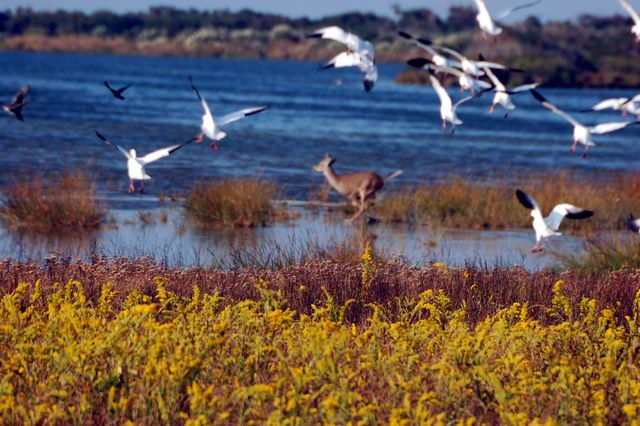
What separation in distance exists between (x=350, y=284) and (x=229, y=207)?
7694 millimetres

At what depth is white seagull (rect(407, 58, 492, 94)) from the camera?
7543 millimetres

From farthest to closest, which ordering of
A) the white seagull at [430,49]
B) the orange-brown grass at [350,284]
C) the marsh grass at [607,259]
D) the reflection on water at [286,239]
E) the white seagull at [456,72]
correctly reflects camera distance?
the reflection on water at [286,239] → the marsh grass at [607,259] → the orange-brown grass at [350,284] → the white seagull at [456,72] → the white seagull at [430,49]

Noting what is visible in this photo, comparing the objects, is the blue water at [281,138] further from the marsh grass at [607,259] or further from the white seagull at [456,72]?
the white seagull at [456,72]

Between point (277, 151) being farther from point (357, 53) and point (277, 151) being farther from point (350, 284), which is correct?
point (357, 53)

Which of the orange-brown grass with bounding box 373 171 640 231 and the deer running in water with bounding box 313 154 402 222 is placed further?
the orange-brown grass with bounding box 373 171 640 231

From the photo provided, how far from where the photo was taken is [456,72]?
7613 millimetres

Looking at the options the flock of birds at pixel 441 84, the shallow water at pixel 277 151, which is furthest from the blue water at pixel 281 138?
the flock of birds at pixel 441 84

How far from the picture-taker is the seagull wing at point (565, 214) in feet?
30.1

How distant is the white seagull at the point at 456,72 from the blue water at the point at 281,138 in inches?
468

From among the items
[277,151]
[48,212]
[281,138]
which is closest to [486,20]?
[48,212]

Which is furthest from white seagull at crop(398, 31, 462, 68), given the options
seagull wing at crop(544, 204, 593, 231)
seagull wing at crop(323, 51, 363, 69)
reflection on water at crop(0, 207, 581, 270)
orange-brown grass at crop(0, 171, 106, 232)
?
orange-brown grass at crop(0, 171, 106, 232)

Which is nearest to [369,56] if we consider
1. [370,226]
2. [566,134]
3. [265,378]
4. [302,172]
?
[265,378]

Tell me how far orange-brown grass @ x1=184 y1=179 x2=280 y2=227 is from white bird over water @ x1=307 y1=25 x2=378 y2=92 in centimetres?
980

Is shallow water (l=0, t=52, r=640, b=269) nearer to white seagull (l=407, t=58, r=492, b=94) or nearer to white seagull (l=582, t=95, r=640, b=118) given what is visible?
white seagull (l=582, t=95, r=640, b=118)
